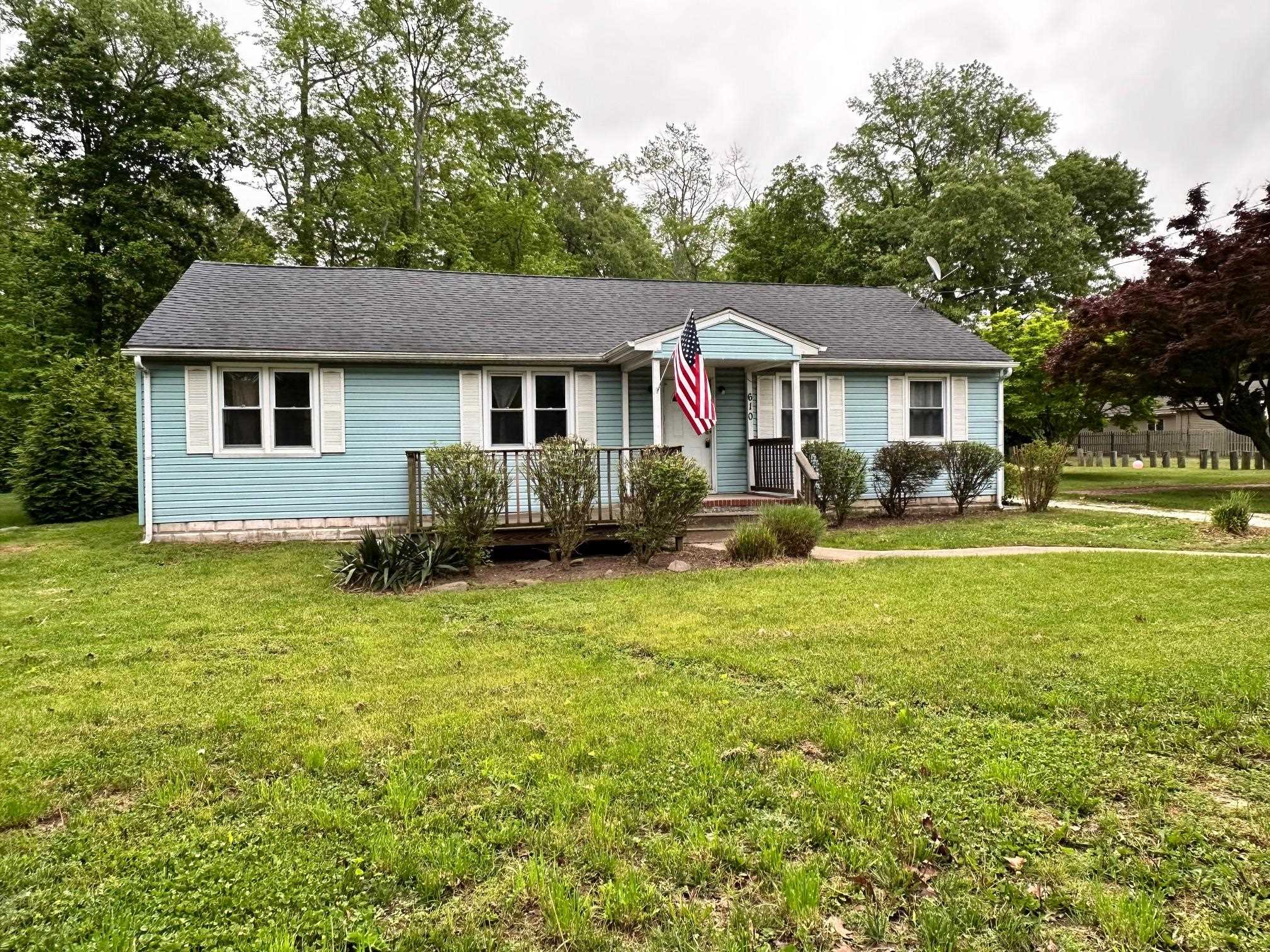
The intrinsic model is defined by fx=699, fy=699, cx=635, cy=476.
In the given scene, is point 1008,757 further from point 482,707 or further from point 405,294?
point 405,294

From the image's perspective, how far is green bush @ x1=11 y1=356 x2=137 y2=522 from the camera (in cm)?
1345

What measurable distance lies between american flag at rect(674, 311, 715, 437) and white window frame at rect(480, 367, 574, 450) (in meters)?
2.88

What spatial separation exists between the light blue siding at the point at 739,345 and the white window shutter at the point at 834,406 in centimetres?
205

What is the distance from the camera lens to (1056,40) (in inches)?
680

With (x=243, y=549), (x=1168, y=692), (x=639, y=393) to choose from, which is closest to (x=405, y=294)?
(x=639, y=393)

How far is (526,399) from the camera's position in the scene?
11797 mm

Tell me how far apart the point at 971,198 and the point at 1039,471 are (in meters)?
17.0

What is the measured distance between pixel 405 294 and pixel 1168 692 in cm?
1264

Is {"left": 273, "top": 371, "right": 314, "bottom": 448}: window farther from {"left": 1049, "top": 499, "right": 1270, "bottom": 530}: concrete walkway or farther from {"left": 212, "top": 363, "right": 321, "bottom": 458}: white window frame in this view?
{"left": 1049, "top": 499, "right": 1270, "bottom": 530}: concrete walkway

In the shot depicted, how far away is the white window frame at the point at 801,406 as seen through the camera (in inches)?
504

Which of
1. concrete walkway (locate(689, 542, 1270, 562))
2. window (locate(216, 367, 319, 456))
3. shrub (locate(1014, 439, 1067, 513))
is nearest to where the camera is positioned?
concrete walkway (locate(689, 542, 1270, 562))

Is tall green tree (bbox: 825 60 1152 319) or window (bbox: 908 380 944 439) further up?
tall green tree (bbox: 825 60 1152 319)

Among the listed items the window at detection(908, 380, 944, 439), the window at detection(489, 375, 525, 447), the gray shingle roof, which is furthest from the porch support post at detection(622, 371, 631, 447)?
the window at detection(908, 380, 944, 439)

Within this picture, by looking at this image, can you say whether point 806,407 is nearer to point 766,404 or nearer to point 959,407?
point 766,404
